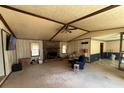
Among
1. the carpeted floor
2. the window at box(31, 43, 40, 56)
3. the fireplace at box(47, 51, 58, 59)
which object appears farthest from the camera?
the fireplace at box(47, 51, 58, 59)

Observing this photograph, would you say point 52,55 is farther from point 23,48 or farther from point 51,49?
point 23,48

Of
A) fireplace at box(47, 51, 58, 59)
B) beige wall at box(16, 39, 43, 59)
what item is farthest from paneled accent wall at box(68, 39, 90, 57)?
beige wall at box(16, 39, 43, 59)

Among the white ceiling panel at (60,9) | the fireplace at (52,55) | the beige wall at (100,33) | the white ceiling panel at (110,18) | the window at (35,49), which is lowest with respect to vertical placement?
the fireplace at (52,55)

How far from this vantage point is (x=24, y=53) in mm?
7723

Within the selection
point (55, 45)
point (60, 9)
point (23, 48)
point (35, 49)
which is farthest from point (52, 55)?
point (60, 9)

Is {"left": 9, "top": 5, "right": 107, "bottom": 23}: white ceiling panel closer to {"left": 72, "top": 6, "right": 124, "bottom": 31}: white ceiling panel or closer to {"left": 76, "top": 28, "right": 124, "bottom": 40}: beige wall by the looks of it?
{"left": 72, "top": 6, "right": 124, "bottom": 31}: white ceiling panel

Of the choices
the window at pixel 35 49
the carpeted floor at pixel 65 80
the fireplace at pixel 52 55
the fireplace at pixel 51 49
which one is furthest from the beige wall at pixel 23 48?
the carpeted floor at pixel 65 80

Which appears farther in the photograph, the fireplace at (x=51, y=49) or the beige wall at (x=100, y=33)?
the fireplace at (x=51, y=49)

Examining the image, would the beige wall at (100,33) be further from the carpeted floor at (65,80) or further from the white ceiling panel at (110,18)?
the carpeted floor at (65,80)
